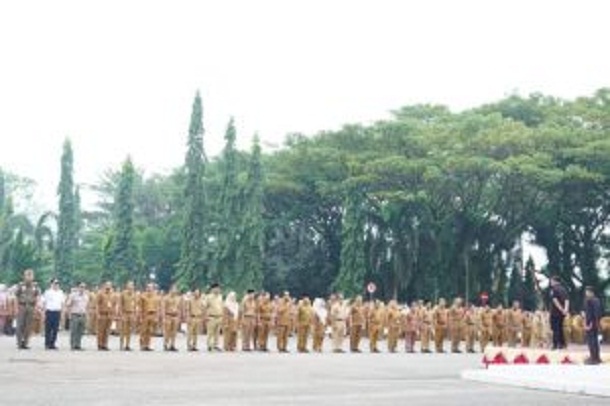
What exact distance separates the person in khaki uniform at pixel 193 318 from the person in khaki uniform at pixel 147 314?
31.5 inches

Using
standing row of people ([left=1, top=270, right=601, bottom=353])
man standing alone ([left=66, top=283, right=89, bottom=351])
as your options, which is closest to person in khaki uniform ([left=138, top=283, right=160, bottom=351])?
standing row of people ([left=1, top=270, right=601, bottom=353])


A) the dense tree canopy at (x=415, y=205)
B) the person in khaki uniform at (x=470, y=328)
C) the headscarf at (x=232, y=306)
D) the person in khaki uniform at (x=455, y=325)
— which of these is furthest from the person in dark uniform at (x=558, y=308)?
the dense tree canopy at (x=415, y=205)

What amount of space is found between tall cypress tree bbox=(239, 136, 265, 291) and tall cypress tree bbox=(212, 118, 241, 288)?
0.54m

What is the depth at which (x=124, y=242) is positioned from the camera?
197 feet

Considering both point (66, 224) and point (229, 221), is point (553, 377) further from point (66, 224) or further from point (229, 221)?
point (66, 224)

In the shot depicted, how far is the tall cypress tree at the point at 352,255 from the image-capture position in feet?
175

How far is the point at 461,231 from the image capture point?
51.7 metres

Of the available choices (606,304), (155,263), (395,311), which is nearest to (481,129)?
(606,304)

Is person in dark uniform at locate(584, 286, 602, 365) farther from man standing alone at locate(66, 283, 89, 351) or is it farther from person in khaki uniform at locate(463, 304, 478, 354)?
person in khaki uniform at locate(463, 304, 478, 354)

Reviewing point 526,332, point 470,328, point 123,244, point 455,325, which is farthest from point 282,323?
point 123,244

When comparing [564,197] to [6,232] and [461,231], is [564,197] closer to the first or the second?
[461,231]

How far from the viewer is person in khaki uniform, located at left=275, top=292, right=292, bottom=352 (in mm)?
26109

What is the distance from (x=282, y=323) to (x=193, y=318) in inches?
117

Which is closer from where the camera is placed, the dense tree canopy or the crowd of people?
the crowd of people
